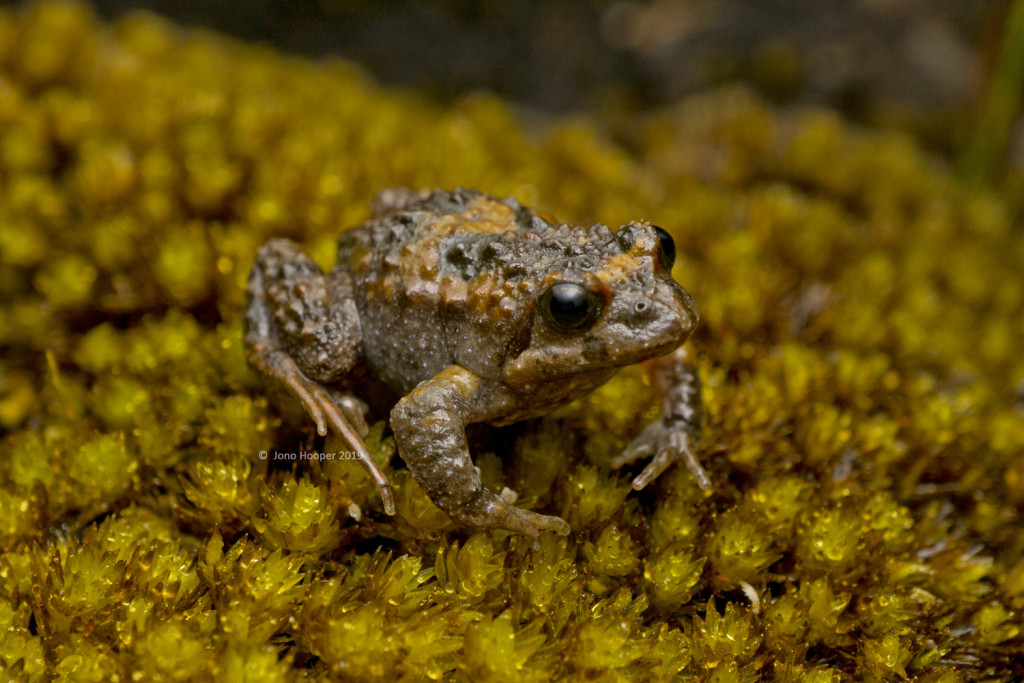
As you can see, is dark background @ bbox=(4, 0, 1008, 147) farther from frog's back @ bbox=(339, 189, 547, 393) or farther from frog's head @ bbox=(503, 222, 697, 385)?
frog's head @ bbox=(503, 222, 697, 385)

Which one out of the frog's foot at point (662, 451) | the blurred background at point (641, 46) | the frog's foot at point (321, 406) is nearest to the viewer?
the frog's foot at point (321, 406)

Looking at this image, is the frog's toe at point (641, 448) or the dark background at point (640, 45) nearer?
the frog's toe at point (641, 448)

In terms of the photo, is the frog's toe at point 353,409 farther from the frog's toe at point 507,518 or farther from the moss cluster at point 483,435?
the frog's toe at point 507,518

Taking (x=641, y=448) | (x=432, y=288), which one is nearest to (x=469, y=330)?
(x=432, y=288)

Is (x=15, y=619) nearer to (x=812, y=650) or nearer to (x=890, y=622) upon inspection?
(x=812, y=650)

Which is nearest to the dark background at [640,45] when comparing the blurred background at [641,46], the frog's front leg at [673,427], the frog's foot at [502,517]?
the blurred background at [641,46]

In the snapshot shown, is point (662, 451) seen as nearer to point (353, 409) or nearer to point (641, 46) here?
point (353, 409)
